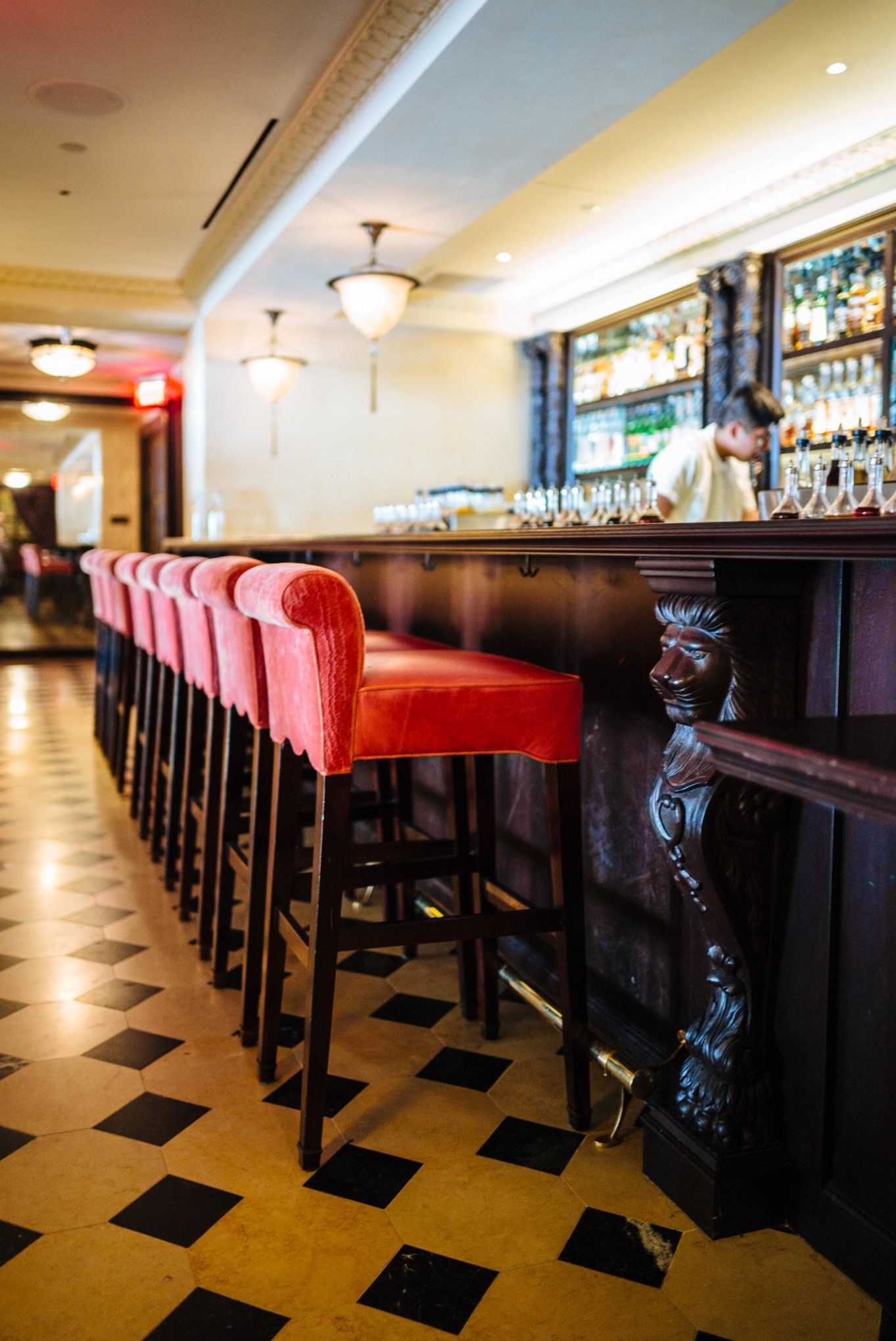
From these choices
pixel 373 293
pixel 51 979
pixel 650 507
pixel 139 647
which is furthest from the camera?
pixel 373 293

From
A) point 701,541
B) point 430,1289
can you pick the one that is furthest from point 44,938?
point 701,541

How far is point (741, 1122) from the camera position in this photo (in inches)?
65.1

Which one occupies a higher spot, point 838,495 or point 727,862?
point 838,495

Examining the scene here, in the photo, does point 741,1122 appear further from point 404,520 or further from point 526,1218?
Answer: point 404,520

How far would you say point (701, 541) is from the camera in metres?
1.51

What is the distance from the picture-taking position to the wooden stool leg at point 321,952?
1.80 metres

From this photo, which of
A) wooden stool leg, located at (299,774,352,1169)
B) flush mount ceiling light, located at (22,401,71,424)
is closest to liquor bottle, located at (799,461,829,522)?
wooden stool leg, located at (299,774,352,1169)

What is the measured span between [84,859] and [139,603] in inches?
38.2

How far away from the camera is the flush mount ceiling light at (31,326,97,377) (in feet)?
26.9

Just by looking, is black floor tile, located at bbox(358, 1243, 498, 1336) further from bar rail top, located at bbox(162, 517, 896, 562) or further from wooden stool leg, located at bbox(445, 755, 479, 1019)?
bar rail top, located at bbox(162, 517, 896, 562)

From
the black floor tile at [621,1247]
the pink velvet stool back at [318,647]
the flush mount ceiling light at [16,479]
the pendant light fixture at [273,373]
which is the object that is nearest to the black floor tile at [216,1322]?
the black floor tile at [621,1247]

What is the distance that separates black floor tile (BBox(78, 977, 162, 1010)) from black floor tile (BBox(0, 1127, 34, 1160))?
1.86 ft

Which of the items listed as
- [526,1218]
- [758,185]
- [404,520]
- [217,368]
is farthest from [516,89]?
[217,368]

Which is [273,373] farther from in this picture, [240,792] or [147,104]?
[240,792]
